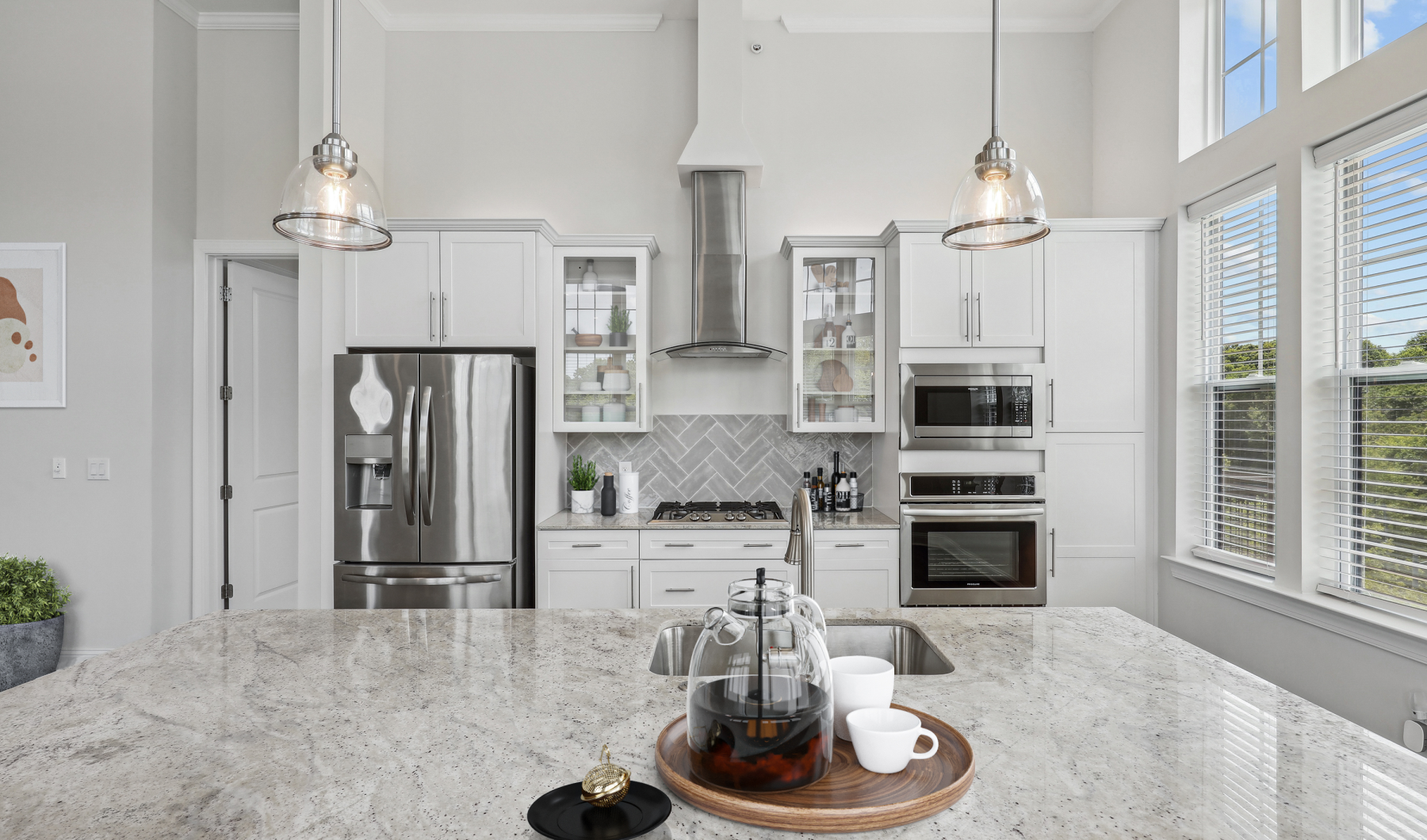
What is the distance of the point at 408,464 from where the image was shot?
319cm

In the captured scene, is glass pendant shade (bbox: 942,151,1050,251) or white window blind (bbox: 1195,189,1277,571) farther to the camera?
white window blind (bbox: 1195,189,1277,571)

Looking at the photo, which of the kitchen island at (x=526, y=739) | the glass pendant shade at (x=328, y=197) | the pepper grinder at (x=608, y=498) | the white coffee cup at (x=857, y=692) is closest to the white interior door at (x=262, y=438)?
the pepper grinder at (x=608, y=498)

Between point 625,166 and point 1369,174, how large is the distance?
125 inches

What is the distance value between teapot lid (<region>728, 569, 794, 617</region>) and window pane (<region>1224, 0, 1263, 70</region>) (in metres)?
3.35

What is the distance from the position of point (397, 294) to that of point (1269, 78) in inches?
151

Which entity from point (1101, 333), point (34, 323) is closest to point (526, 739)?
point (1101, 333)

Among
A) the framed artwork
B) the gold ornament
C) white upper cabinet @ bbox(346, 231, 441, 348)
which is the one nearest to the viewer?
the gold ornament

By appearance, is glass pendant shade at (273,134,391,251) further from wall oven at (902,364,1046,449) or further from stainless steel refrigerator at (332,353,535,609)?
wall oven at (902,364,1046,449)

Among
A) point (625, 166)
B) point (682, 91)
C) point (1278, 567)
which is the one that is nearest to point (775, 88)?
point (682, 91)

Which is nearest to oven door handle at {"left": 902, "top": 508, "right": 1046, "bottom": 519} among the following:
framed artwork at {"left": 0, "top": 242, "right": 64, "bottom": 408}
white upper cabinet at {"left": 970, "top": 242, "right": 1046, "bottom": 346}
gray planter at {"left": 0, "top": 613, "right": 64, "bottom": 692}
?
white upper cabinet at {"left": 970, "top": 242, "right": 1046, "bottom": 346}

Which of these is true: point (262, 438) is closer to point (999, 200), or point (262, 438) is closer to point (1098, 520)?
point (999, 200)

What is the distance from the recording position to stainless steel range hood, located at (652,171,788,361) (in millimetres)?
3646

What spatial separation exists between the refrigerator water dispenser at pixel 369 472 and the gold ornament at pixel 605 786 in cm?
269

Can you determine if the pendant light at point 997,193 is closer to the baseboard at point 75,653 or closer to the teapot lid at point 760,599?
the teapot lid at point 760,599
